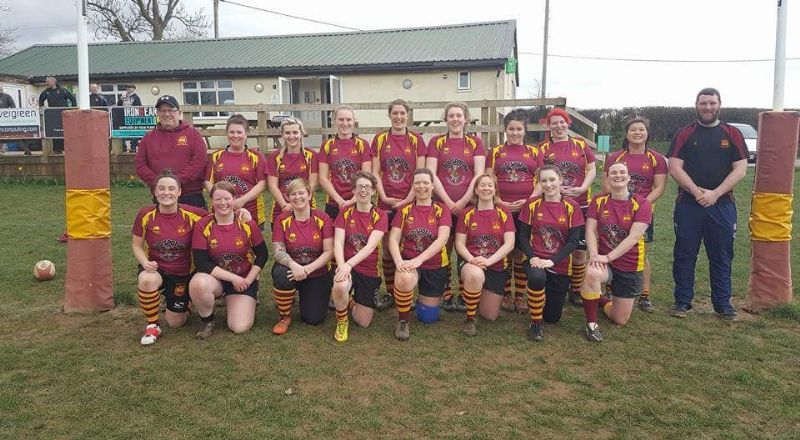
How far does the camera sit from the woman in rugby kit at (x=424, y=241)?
4.68 metres

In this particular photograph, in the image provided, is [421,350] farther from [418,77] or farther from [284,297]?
[418,77]

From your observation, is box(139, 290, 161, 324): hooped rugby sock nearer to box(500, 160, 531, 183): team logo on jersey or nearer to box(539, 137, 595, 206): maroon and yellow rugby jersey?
box(500, 160, 531, 183): team logo on jersey

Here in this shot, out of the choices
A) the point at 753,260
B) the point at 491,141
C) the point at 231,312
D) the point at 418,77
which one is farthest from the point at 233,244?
the point at 418,77

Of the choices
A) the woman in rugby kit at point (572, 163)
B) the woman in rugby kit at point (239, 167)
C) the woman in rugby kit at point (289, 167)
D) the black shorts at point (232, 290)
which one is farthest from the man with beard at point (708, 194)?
the woman in rugby kit at point (239, 167)

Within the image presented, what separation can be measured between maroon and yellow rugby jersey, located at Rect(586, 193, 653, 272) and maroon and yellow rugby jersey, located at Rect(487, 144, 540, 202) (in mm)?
605

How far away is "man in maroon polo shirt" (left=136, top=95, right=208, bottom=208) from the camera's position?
5.17 m

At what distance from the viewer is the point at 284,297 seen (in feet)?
15.2

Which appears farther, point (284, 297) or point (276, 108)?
point (276, 108)

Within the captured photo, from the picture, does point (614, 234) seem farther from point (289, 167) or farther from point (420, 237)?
point (289, 167)

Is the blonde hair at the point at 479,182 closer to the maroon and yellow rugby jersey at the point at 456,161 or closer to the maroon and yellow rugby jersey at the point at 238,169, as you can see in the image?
the maroon and yellow rugby jersey at the point at 456,161

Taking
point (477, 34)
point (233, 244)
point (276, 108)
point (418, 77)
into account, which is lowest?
point (233, 244)

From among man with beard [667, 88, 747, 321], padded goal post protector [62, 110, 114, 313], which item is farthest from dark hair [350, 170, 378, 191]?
man with beard [667, 88, 747, 321]

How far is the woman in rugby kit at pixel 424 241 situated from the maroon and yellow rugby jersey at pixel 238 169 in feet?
4.71

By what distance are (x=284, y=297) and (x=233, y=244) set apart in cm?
58
